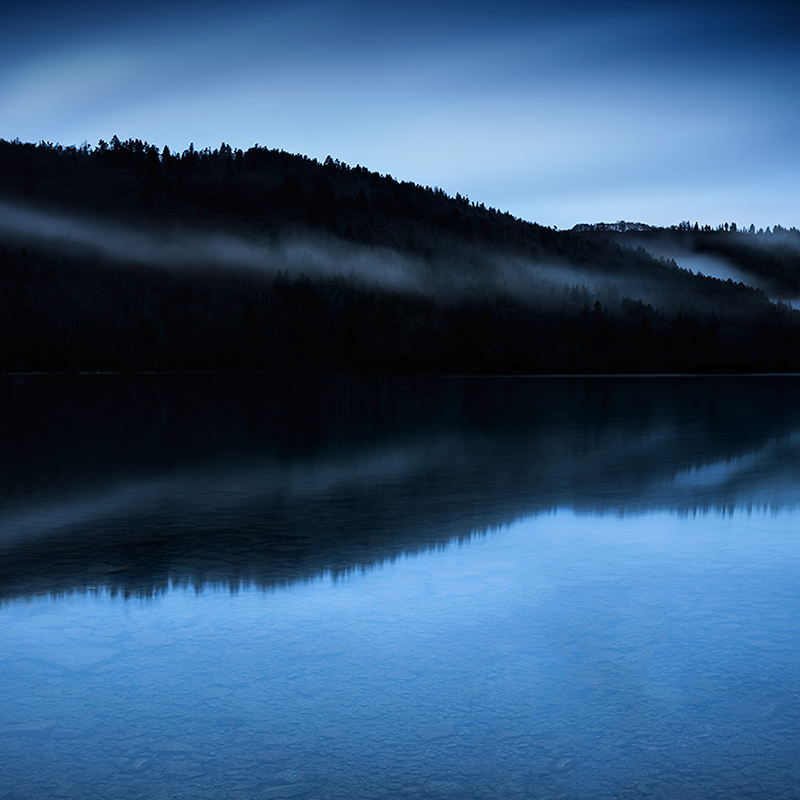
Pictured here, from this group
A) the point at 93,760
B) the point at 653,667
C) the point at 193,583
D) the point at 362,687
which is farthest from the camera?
the point at 193,583

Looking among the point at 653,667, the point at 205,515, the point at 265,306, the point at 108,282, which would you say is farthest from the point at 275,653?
the point at 108,282

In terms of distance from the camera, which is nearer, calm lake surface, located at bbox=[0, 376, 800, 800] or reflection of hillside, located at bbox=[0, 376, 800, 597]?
calm lake surface, located at bbox=[0, 376, 800, 800]

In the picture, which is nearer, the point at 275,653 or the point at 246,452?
the point at 275,653

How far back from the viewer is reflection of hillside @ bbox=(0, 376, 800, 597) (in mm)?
9938

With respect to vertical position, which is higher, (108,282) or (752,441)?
(108,282)

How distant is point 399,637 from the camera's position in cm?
707

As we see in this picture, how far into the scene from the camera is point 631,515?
42.1 ft

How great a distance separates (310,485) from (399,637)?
353 inches

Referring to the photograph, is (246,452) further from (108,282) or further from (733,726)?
(108,282)

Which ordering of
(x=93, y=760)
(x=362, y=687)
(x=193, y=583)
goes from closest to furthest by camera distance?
(x=93, y=760) < (x=362, y=687) < (x=193, y=583)

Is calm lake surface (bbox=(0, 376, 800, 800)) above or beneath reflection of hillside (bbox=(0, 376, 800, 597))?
beneath

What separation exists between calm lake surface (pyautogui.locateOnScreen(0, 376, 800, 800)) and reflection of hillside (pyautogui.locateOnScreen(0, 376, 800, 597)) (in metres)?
0.09

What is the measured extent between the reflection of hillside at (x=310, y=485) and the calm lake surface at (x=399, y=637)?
0.09 meters

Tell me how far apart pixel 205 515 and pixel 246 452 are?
8.86 meters
